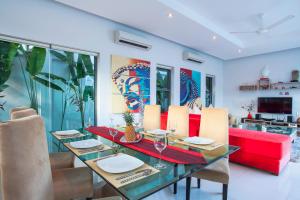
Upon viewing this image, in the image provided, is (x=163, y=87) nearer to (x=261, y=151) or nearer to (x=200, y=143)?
(x=261, y=151)

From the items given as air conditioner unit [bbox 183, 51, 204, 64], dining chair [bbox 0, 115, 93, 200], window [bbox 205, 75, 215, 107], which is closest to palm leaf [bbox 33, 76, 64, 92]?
dining chair [bbox 0, 115, 93, 200]

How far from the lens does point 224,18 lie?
3850 mm

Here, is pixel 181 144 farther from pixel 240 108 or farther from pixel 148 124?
pixel 240 108

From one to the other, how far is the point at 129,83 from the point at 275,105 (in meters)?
4.94

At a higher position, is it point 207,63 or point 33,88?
point 207,63

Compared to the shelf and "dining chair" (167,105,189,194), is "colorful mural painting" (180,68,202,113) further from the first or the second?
"dining chair" (167,105,189,194)

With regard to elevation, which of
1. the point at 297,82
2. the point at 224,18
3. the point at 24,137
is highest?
the point at 224,18

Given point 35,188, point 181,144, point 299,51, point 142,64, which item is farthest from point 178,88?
point 35,188

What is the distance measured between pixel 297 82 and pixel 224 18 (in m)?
3.45

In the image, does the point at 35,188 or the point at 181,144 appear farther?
the point at 181,144

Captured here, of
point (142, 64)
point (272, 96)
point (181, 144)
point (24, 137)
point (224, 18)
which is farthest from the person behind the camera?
point (272, 96)

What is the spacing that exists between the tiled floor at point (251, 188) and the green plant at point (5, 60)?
261 cm

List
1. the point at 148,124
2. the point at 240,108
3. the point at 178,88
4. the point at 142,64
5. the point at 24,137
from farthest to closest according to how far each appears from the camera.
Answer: the point at 240,108
the point at 178,88
the point at 142,64
the point at 148,124
the point at 24,137

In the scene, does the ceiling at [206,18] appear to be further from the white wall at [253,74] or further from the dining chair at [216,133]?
the dining chair at [216,133]
